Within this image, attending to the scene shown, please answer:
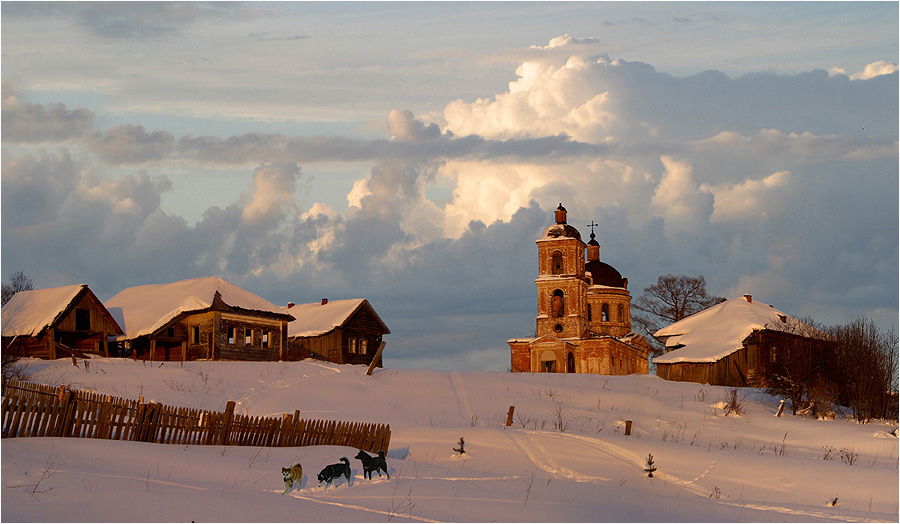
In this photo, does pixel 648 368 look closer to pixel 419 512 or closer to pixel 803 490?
pixel 803 490

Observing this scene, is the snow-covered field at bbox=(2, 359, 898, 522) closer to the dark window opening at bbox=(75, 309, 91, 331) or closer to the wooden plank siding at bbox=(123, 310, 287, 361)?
the wooden plank siding at bbox=(123, 310, 287, 361)

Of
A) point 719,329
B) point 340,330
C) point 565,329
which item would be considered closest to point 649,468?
point 719,329

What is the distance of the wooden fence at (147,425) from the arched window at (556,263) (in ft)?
164

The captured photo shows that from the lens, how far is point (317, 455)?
754 inches

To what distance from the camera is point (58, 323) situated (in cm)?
4338

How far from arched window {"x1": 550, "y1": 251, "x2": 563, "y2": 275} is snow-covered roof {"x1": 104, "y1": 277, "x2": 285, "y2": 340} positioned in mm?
26618

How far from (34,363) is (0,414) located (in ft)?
75.2

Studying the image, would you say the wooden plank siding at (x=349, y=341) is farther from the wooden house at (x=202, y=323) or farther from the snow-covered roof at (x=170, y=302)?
the snow-covered roof at (x=170, y=302)

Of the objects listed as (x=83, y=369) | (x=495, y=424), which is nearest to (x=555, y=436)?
(x=495, y=424)

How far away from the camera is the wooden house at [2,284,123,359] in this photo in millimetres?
42875

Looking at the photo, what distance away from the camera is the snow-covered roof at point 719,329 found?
52844 millimetres

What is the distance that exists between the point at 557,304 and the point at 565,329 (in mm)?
2420

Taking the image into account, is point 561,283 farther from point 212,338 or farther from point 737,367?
point 212,338

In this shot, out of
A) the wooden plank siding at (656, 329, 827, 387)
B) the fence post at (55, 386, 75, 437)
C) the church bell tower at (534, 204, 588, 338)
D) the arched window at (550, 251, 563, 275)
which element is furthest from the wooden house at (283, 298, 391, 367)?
the fence post at (55, 386, 75, 437)
